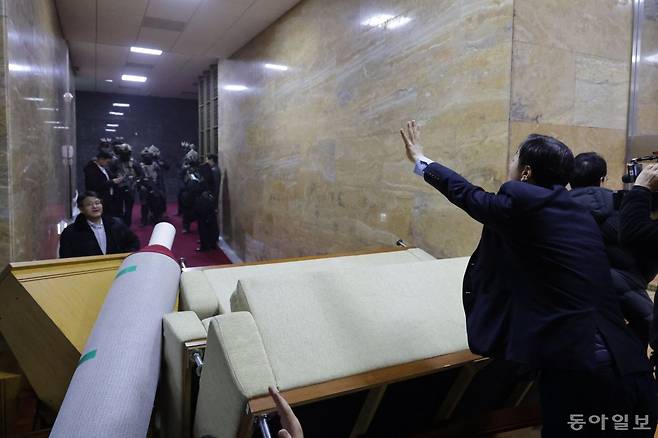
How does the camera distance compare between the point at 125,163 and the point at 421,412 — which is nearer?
the point at 421,412

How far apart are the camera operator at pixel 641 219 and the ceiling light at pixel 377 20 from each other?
250 centimetres

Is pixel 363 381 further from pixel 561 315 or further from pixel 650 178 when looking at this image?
pixel 650 178

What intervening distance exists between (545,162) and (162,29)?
6.20m

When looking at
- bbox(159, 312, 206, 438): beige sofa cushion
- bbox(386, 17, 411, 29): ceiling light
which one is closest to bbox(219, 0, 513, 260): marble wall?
bbox(386, 17, 411, 29): ceiling light

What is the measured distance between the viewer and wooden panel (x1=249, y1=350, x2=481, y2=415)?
1302mm

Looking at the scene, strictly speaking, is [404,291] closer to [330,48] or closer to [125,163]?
[330,48]

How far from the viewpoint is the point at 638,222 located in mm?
1651

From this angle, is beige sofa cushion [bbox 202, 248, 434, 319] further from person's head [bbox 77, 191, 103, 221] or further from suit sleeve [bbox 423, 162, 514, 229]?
person's head [bbox 77, 191, 103, 221]

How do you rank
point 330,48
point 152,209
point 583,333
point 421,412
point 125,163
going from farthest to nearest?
point 152,209 → point 125,163 → point 330,48 → point 421,412 → point 583,333

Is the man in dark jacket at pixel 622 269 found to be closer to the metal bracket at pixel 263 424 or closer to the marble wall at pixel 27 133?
the metal bracket at pixel 263 424

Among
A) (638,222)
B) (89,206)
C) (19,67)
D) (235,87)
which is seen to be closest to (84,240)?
(89,206)

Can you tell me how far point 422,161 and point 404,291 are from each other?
0.70 m

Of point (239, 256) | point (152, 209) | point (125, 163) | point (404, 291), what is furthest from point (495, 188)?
point (152, 209)

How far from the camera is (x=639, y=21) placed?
3.01 metres
